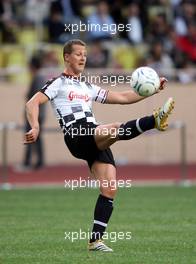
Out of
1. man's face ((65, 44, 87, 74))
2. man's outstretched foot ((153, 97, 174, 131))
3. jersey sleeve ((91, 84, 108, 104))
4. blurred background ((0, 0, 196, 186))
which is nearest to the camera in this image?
man's outstretched foot ((153, 97, 174, 131))

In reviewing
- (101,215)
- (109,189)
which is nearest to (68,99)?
(109,189)

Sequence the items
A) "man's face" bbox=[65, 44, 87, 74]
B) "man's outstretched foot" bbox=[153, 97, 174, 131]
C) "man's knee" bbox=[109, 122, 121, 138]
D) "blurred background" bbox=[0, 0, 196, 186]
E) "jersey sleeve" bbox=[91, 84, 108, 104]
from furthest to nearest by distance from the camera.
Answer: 1. "blurred background" bbox=[0, 0, 196, 186]
2. "jersey sleeve" bbox=[91, 84, 108, 104]
3. "man's face" bbox=[65, 44, 87, 74]
4. "man's knee" bbox=[109, 122, 121, 138]
5. "man's outstretched foot" bbox=[153, 97, 174, 131]

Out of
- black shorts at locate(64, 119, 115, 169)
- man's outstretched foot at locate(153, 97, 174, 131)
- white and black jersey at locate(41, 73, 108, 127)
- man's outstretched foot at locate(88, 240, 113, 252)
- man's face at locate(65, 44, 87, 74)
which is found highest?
man's face at locate(65, 44, 87, 74)

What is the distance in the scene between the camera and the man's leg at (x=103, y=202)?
10.2 meters

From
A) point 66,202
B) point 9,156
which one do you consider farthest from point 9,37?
point 66,202

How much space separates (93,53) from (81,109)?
12.8 m

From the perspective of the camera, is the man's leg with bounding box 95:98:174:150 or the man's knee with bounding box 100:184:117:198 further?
the man's knee with bounding box 100:184:117:198

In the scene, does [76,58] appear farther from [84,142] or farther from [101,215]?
[101,215]

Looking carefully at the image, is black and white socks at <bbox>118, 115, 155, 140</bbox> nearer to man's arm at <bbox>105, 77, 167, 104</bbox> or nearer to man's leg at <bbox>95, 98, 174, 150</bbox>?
man's leg at <bbox>95, 98, 174, 150</bbox>

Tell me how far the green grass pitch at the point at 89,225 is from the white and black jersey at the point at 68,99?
4.61ft

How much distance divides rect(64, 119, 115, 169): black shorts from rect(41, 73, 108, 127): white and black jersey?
3.1 inches

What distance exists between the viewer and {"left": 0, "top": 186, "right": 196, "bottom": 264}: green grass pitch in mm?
9758

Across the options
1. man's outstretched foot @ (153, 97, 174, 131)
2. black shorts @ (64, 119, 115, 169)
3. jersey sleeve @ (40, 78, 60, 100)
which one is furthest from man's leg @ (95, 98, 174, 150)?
jersey sleeve @ (40, 78, 60, 100)

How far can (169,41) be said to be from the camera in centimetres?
2366
